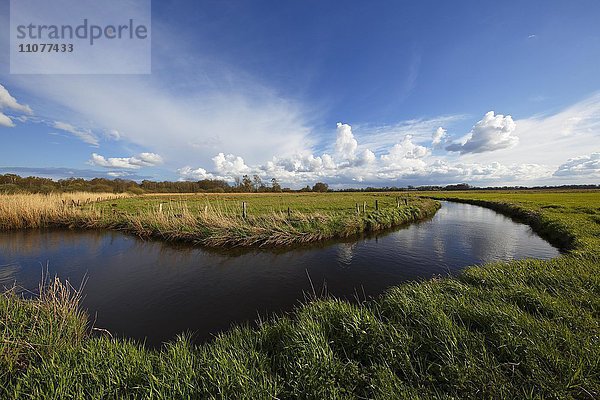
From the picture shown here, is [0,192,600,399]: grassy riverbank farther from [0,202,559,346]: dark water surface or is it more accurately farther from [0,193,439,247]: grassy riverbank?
[0,193,439,247]: grassy riverbank

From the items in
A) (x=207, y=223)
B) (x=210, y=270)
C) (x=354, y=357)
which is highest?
(x=207, y=223)

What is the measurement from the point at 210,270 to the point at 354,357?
9.15m

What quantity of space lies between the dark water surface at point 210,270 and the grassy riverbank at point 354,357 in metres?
2.48

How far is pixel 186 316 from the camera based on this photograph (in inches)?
295

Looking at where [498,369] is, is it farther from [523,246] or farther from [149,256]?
[523,246]

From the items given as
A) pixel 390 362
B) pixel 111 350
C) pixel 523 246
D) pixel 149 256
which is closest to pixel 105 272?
pixel 149 256

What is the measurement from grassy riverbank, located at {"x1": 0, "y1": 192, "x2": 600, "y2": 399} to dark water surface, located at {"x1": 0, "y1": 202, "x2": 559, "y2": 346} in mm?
2478

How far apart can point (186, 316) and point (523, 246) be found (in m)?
21.2

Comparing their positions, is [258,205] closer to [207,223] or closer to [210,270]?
[207,223]

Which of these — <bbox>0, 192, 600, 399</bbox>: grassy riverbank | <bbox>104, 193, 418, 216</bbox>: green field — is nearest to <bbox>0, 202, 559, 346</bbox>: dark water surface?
<bbox>0, 192, 600, 399</bbox>: grassy riverbank

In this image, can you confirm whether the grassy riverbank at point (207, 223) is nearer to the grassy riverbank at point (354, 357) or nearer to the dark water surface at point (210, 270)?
the dark water surface at point (210, 270)

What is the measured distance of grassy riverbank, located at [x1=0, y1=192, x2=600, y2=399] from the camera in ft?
10.8

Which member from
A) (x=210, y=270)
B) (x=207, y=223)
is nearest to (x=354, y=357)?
(x=210, y=270)

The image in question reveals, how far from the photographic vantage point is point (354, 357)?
13.9 feet
